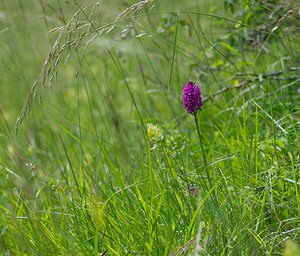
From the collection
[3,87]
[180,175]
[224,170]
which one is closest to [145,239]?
[180,175]

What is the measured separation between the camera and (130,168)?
9.13 ft

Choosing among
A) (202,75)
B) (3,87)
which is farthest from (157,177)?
(3,87)

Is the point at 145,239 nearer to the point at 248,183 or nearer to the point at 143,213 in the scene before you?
the point at 143,213

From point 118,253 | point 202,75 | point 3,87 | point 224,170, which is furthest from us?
point 3,87

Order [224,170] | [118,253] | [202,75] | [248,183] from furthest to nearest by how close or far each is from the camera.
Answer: [202,75], [224,170], [248,183], [118,253]

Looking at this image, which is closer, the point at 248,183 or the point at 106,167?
the point at 248,183

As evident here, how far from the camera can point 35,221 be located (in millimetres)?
2410

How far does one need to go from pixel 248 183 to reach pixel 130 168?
0.50 m

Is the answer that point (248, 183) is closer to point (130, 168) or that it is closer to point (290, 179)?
point (290, 179)

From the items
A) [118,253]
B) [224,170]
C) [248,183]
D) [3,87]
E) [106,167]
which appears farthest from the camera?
[3,87]

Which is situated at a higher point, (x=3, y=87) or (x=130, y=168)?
(x=130, y=168)

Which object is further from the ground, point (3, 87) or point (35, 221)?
point (35, 221)

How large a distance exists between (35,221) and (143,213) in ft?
1.19

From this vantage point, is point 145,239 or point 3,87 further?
Result: point 3,87
